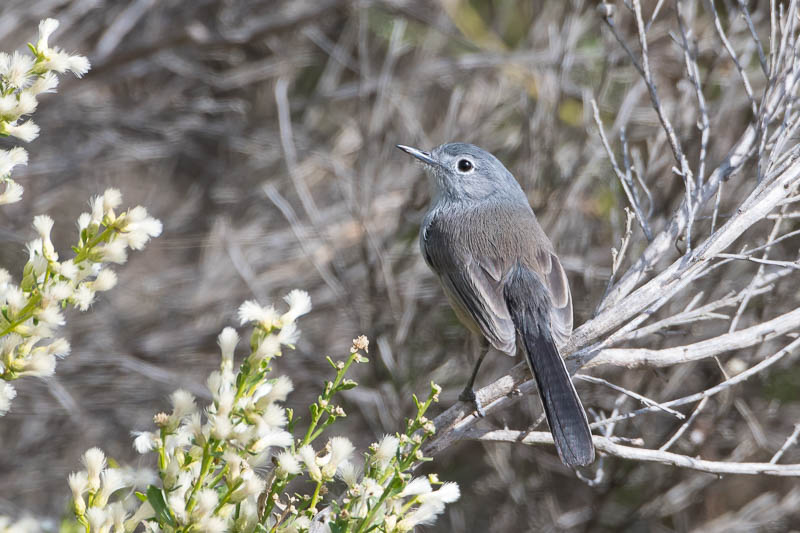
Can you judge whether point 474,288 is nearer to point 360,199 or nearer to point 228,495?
point 360,199

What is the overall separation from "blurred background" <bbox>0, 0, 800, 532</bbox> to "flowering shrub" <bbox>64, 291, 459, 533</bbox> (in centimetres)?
279

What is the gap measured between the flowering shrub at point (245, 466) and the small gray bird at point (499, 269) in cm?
117

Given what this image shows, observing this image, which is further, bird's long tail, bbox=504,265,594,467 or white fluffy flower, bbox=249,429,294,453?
bird's long tail, bbox=504,265,594,467

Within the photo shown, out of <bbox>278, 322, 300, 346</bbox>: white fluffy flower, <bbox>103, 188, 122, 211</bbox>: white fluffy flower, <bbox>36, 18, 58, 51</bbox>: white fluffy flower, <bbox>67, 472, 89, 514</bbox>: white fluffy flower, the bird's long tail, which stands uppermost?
<bbox>36, 18, 58, 51</bbox>: white fluffy flower

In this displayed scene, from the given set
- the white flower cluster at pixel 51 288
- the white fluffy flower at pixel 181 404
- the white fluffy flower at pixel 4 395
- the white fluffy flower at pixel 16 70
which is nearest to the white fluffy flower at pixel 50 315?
the white flower cluster at pixel 51 288

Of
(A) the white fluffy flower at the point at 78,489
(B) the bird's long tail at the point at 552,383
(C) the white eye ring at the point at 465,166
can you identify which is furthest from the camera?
(C) the white eye ring at the point at 465,166

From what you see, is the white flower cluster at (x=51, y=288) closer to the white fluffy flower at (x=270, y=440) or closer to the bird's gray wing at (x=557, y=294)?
the white fluffy flower at (x=270, y=440)

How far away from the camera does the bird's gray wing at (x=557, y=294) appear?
3373 mm

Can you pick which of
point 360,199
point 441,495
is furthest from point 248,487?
point 360,199

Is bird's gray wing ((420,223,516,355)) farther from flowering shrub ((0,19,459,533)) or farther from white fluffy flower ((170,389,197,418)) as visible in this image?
white fluffy flower ((170,389,197,418))

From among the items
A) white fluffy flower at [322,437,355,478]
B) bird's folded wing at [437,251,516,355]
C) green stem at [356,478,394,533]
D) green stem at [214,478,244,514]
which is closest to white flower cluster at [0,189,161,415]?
green stem at [214,478,244,514]

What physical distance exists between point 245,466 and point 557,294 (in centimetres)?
219

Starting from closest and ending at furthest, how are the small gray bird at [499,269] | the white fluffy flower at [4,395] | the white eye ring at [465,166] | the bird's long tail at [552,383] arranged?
→ the white fluffy flower at [4,395], the bird's long tail at [552,383], the small gray bird at [499,269], the white eye ring at [465,166]

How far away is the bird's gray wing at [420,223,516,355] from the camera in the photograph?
11.3 feet
